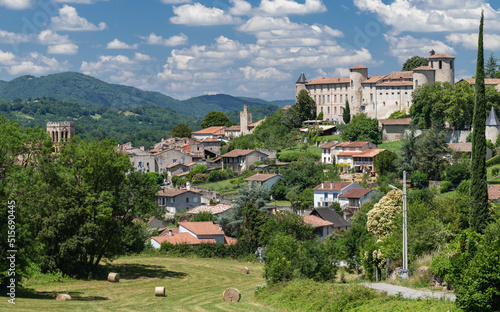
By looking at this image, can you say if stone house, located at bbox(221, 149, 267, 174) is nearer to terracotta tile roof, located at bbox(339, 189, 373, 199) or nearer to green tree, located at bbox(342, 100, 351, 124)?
green tree, located at bbox(342, 100, 351, 124)

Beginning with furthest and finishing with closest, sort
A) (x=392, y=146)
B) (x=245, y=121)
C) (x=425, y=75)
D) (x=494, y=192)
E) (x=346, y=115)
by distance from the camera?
(x=245, y=121) → (x=346, y=115) → (x=425, y=75) → (x=392, y=146) → (x=494, y=192)

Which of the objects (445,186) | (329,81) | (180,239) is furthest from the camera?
(329,81)

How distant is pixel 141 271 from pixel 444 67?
6548 centimetres

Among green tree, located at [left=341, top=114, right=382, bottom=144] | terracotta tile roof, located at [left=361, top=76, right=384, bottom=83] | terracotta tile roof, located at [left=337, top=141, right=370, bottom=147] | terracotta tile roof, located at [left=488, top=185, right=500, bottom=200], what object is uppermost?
terracotta tile roof, located at [left=361, top=76, right=384, bottom=83]

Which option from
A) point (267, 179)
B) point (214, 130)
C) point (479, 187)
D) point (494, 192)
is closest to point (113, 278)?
point (479, 187)

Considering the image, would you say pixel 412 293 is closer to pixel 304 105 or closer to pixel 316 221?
pixel 316 221

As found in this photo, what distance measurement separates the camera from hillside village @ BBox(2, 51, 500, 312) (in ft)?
99.5

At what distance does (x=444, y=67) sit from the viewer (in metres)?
88.9

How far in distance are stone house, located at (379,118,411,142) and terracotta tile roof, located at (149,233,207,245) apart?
44.4 meters

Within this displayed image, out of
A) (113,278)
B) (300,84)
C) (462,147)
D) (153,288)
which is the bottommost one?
(153,288)

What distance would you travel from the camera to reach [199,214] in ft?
Answer: 196

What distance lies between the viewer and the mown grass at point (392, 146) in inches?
3147

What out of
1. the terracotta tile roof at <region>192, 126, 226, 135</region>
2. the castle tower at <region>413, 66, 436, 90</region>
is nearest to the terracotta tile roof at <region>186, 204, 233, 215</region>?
the castle tower at <region>413, 66, 436, 90</region>

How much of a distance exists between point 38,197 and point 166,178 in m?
67.7
